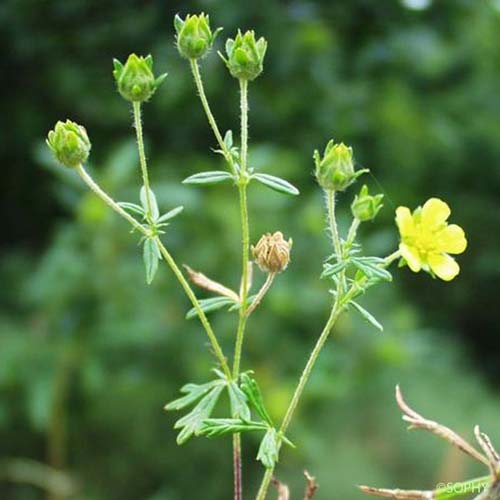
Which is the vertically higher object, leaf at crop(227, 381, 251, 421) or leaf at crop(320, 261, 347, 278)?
leaf at crop(320, 261, 347, 278)

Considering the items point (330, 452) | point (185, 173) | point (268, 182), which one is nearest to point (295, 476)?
point (330, 452)

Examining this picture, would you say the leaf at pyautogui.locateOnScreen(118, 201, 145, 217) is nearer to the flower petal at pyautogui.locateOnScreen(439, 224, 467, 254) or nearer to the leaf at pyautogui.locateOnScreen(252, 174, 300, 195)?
the leaf at pyautogui.locateOnScreen(252, 174, 300, 195)

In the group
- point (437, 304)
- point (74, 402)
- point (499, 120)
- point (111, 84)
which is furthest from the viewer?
point (437, 304)

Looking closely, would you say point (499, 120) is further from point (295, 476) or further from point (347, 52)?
point (295, 476)

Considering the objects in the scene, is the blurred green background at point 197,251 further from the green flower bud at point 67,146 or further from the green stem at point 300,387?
the green stem at point 300,387

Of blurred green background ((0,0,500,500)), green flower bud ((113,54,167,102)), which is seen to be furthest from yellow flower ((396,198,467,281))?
blurred green background ((0,0,500,500))

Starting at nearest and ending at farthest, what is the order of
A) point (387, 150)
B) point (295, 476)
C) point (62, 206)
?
point (295, 476) → point (62, 206) → point (387, 150)

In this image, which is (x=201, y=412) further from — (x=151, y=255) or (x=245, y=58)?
(x=245, y=58)

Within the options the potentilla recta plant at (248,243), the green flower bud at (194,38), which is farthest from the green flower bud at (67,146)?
the green flower bud at (194,38)
